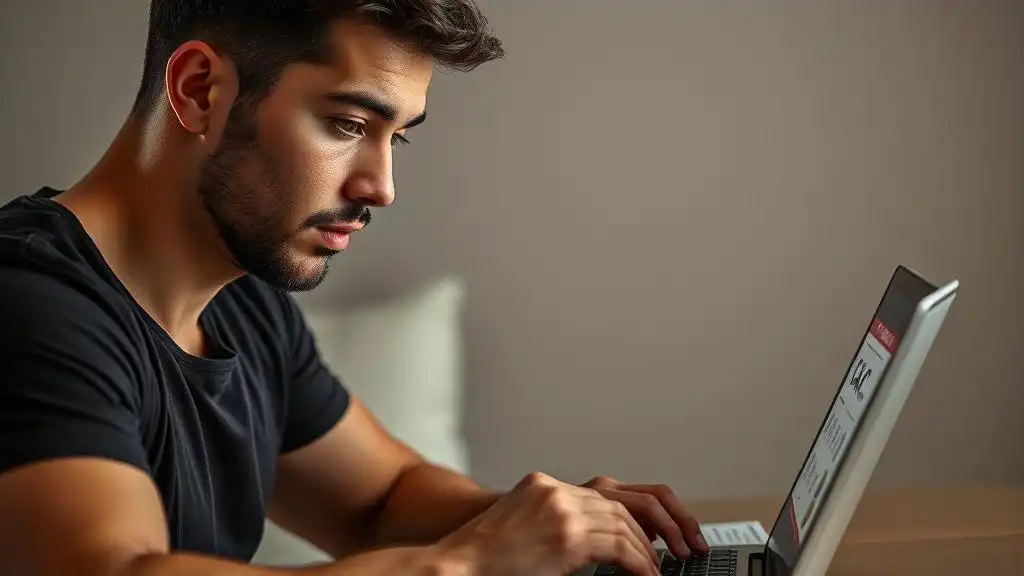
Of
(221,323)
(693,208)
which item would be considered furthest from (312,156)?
(693,208)

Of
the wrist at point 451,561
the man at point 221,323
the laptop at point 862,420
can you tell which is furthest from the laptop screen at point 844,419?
the wrist at point 451,561

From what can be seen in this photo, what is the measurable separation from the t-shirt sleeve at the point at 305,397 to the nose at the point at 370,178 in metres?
0.34

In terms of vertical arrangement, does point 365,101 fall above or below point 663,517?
above

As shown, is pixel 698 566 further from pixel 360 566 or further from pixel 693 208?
pixel 693 208

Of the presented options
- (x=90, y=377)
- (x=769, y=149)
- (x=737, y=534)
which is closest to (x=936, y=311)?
(x=737, y=534)

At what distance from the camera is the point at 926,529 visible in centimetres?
125

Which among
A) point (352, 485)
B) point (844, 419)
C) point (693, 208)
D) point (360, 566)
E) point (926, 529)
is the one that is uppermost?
point (693, 208)

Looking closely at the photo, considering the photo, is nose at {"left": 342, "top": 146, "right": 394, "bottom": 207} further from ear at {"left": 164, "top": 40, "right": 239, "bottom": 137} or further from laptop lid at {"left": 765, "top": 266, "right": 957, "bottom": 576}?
laptop lid at {"left": 765, "top": 266, "right": 957, "bottom": 576}

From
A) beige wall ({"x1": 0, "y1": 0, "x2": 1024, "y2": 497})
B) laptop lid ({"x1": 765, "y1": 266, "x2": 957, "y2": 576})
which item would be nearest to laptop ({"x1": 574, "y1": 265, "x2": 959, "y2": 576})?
laptop lid ({"x1": 765, "y1": 266, "x2": 957, "y2": 576})

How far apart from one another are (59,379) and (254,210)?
11.6 inches

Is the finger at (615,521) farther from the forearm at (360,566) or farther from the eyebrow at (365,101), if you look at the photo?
the eyebrow at (365,101)

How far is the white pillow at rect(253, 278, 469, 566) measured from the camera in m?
1.87

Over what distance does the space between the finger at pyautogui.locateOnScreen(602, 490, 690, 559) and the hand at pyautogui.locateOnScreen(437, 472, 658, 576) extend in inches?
4.5

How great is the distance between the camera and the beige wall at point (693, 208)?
1.81 metres
